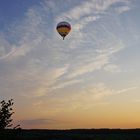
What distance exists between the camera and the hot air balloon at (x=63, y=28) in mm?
68375

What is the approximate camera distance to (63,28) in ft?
226

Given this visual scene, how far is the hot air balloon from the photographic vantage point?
68.4 m
